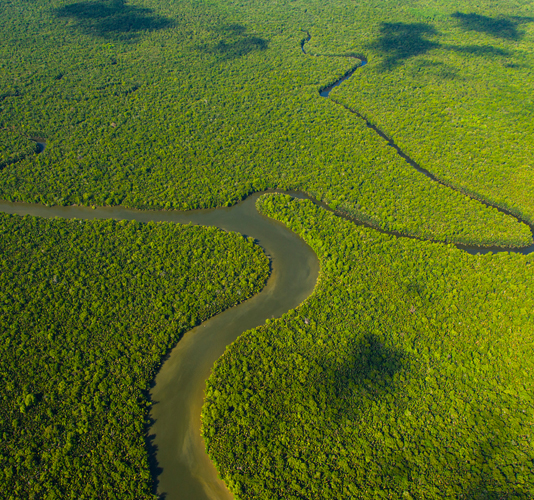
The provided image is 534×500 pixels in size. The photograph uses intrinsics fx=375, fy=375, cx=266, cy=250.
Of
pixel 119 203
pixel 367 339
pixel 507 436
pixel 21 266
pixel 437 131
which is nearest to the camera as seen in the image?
pixel 507 436

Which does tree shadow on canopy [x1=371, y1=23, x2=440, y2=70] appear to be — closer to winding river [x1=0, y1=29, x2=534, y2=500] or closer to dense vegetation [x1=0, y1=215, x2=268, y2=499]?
winding river [x1=0, y1=29, x2=534, y2=500]

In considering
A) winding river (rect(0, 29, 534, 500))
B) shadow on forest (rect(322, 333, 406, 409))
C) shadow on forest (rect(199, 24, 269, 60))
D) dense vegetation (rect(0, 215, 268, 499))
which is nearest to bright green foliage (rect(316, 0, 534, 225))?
winding river (rect(0, 29, 534, 500))

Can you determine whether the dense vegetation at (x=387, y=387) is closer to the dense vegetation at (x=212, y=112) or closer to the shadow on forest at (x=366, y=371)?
the shadow on forest at (x=366, y=371)

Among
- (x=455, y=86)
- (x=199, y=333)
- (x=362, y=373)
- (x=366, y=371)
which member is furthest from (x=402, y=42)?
(x=199, y=333)

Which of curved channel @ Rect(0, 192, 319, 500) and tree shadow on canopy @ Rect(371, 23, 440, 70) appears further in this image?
tree shadow on canopy @ Rect(371, 23, 440, 70)

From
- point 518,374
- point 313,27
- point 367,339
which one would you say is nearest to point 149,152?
point 367,339

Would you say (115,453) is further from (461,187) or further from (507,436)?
(461,187)

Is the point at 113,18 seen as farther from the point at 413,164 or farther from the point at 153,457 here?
the point at 153,457
